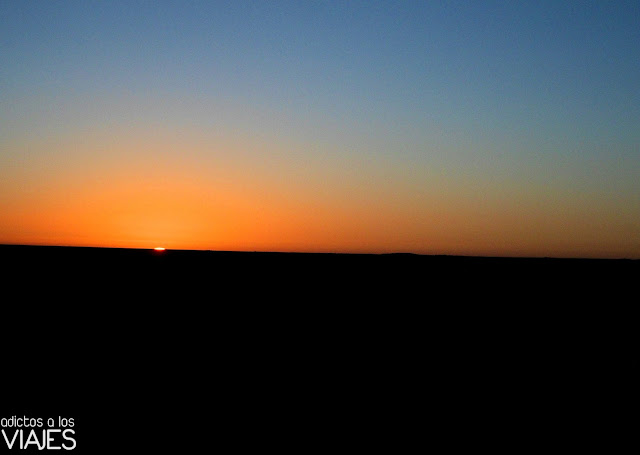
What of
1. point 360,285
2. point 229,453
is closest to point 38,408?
point 229,453

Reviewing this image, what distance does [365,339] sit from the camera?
5621 millimetres

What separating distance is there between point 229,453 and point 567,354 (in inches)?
140

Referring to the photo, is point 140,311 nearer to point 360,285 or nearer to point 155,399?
point 155,399

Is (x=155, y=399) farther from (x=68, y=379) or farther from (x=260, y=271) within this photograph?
(x=260, y=271)

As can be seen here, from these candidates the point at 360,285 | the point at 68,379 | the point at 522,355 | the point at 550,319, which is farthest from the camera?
the point at 360,285

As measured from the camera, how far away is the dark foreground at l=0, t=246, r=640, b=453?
13.3 feet

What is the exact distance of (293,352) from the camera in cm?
517

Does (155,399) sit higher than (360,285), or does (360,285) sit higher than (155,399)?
(360,285)

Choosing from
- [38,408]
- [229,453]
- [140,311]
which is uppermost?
[140,311]

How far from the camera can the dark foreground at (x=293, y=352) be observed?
4.06 m

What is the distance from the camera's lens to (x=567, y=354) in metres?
5.48

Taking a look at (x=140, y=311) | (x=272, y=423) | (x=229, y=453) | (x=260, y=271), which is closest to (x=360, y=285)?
(x=260, y=271)

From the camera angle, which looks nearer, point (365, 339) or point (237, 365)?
point (237, 365)

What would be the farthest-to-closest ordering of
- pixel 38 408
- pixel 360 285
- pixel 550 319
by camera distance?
pixel 360 285
pixel 550 319
pixel 38 408
